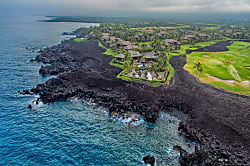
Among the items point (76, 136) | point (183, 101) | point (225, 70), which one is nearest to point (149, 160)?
point (76, 136)

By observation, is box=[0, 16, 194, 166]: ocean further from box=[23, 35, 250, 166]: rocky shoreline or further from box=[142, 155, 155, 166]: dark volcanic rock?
box=[23, 35, 250, 166]: rocky shoreline

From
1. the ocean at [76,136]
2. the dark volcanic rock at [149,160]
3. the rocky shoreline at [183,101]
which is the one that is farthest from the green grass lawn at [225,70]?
the dark volcanic rock at [149,160]

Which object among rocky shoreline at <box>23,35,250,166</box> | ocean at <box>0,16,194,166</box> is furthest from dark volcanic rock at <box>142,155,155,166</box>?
rocky shoreline at <box>23,35,250,166</box>

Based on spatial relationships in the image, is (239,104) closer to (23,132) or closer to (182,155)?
(182,155)

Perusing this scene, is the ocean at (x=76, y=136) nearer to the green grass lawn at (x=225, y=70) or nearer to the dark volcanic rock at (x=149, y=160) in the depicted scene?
the dark volcanic rock at (x=149, y=160)

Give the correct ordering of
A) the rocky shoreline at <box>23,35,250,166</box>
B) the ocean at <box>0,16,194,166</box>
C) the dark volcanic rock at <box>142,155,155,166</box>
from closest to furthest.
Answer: the dark volcanic rock at <box>142,155,155,166</box>, the ocean at <box>0,16,194,166</box>, the rocky shoreline at <box>23,35,250,166</box>

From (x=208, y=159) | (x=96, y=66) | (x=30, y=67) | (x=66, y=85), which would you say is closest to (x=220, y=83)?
(x=208, y=159)

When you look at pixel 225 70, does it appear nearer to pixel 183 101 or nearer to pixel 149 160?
pixel 183 101
